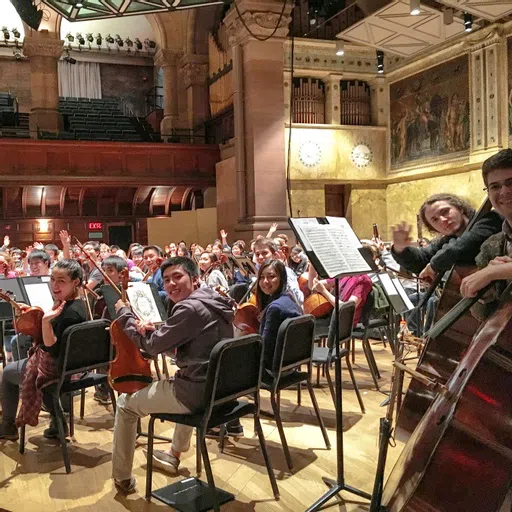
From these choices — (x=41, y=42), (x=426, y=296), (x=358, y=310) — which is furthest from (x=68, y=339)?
(x=41, y=42)

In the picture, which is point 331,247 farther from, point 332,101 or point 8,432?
point 332,101

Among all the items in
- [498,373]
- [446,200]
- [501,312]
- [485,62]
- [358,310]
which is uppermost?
[485,62]

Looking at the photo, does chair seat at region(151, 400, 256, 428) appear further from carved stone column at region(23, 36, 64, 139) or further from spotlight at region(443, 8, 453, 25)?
carved stone column at region(23, 36, 64, 139)

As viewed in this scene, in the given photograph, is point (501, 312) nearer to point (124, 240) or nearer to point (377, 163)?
point (377, 163)

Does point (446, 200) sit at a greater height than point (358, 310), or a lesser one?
greater

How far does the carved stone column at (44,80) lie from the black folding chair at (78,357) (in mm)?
14106

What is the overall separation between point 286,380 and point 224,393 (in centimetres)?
97

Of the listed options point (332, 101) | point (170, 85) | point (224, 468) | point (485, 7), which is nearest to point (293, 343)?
point (224, 468)

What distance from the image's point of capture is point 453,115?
13227 millimetres

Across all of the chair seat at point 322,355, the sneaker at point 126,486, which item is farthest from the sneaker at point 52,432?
the chair seat at point 322,355

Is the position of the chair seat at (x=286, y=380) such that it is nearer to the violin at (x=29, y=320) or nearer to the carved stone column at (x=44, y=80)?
the violin at (x=29, y=320)

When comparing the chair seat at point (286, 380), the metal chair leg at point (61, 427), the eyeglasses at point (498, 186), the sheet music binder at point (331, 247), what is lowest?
the metal chair leg at point (61, 427)

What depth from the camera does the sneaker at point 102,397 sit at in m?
5.33

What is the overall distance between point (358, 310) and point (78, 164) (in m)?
11.5
